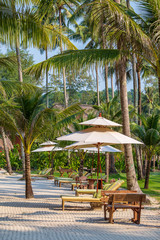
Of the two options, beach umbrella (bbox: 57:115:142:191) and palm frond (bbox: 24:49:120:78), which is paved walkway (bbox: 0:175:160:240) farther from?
palm frond (bbox: 24:49:120:78)

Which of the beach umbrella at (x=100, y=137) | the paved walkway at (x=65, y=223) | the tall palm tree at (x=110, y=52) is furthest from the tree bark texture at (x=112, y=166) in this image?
the beach umbrella at (x=100, y=137)

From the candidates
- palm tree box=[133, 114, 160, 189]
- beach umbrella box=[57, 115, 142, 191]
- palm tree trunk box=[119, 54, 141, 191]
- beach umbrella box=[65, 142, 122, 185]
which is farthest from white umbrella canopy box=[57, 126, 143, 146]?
palm tree box=[133, 114, 160, 189]

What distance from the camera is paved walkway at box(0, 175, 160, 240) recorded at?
6613 millimetres

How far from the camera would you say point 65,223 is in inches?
328

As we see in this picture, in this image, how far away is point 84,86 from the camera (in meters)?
60.2

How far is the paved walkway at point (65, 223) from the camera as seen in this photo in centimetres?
661

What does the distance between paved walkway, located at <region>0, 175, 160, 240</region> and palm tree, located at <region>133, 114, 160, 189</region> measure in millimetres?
5883

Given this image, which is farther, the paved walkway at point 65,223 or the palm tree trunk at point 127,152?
the palm tree trunk at point 127,152

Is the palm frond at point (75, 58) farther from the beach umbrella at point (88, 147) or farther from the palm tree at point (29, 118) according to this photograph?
the beach umbrella at point (88, 147)

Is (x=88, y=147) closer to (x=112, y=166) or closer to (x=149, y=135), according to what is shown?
(x=149, y=135)

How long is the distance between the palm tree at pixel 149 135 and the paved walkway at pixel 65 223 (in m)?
5.88

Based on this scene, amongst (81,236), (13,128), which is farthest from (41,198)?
(81,236)

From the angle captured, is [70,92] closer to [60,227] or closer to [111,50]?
[111,50]

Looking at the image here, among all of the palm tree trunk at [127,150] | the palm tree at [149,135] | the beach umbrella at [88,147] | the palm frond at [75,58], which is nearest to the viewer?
the beach umbrella at [88,147]
